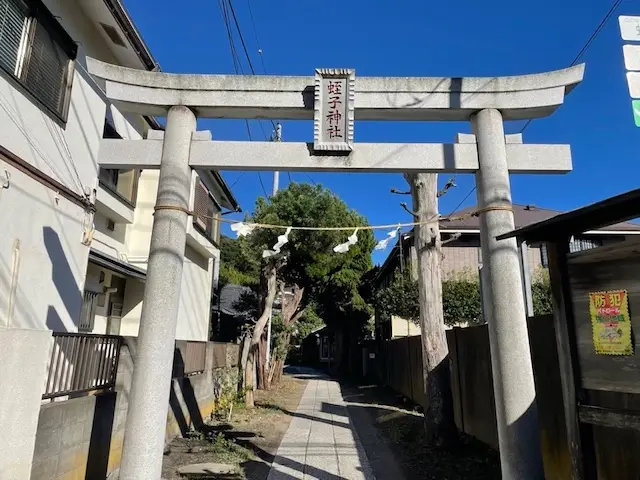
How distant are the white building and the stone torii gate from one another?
2.07ft

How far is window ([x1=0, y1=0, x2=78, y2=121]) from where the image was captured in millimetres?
5742

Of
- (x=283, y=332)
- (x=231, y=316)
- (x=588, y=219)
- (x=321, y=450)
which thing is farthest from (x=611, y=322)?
(x=231, y=316)

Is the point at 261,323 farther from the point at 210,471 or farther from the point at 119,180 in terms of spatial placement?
the point at 210,471

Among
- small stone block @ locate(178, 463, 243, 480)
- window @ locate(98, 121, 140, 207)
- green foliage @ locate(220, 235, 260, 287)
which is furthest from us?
green foliage @ locate(220, 235, 260, 287)

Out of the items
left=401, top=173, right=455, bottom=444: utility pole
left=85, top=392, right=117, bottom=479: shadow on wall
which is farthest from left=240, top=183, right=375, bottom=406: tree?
left=85, top=392, right=117, bottom=479: shadow on wall

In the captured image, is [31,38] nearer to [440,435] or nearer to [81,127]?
[81,127]

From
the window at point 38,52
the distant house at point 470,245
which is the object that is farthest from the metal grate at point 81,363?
the distant house at point 470,245

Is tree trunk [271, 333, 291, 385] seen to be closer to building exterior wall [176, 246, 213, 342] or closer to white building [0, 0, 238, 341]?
building exterior wall [176, 246, 213, 342]

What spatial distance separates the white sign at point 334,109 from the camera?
568 cm

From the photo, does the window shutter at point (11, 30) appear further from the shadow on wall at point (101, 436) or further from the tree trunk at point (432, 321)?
the tree trunk at point (432, 321)

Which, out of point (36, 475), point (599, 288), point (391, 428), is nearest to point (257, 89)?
point (599, 288)

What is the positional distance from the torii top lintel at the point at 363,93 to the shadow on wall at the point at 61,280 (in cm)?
231

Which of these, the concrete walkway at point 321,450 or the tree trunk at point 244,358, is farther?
the tree trunk at point 244,358

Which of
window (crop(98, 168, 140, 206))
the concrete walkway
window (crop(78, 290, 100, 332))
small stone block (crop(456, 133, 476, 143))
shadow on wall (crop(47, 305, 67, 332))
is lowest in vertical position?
the concrete walkway
